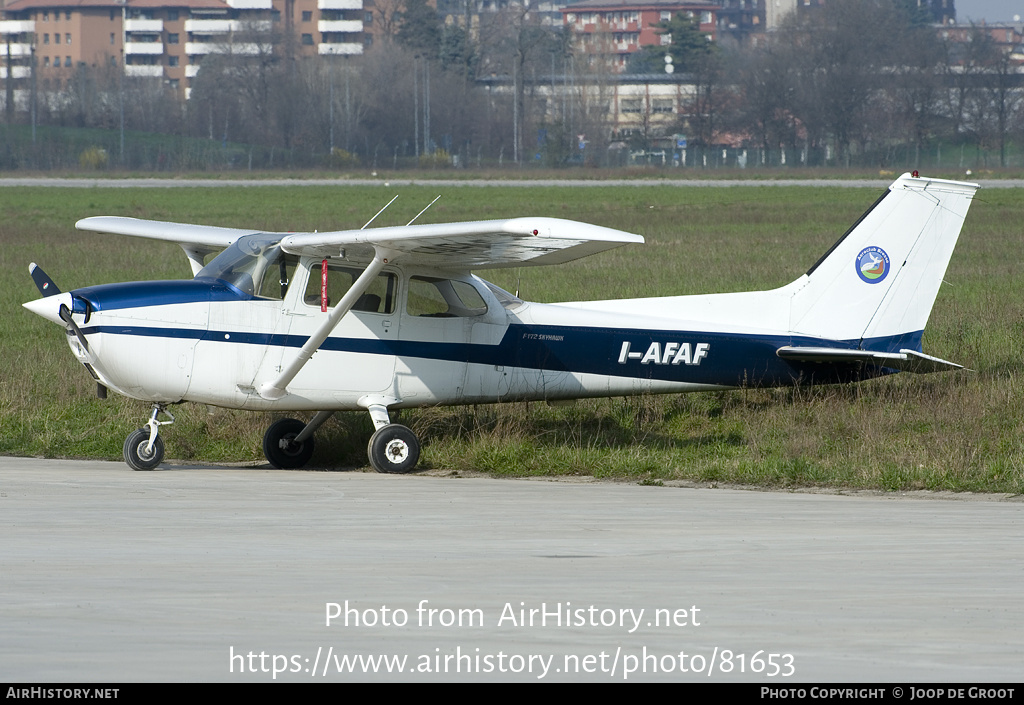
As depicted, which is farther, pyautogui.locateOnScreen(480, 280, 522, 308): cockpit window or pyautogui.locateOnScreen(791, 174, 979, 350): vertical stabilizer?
pyautogui.locateOnScreen(791, 174, 979, 350): vertical stabilizer

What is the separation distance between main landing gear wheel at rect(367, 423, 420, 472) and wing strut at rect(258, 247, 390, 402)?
2.66ft

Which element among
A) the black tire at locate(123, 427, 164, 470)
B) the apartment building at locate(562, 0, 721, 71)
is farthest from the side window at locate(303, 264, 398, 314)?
the apartment building at locate(562, 0, 721, 71)

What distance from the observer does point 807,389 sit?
11289mm

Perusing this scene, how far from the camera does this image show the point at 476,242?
860cm

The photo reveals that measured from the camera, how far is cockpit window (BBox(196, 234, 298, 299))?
9461mm

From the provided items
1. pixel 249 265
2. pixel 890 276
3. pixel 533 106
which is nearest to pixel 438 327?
pixel 249 265

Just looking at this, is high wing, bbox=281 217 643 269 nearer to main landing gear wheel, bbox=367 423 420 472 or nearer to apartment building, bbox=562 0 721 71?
main landing gear wheel, bbox=367 423 420 472

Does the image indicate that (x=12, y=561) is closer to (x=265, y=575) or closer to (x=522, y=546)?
(x=265, y=575)

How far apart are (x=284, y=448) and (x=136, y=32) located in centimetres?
16442

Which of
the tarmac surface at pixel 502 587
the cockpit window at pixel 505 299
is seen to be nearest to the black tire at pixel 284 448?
the cockpit window at pixel 505 299

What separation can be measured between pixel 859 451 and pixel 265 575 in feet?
19.3

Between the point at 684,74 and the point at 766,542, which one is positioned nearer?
the point at 766,542

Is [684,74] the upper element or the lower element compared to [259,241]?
upper
